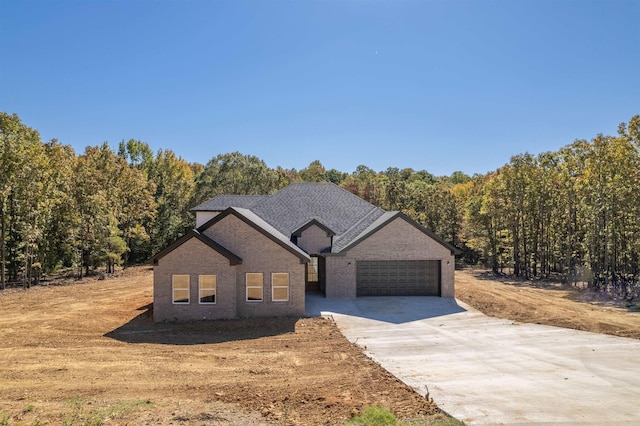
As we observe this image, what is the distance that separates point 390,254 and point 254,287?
852 centimetres

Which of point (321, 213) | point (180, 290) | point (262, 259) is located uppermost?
point (321, 213)

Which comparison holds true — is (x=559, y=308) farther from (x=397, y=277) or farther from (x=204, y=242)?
(x=204, y=242)

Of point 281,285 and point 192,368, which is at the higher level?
point 281,285

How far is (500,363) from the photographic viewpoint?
12422mm

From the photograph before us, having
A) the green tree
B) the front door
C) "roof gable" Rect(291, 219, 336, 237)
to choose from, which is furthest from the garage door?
the green tree

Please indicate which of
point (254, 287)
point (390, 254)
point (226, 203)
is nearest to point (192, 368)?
point (254, 287)

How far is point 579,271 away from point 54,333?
129ft

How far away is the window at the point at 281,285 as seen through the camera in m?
20.0

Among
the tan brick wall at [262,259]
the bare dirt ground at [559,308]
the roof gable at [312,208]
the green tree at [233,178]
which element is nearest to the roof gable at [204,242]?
the tan brick wall at [262,259]

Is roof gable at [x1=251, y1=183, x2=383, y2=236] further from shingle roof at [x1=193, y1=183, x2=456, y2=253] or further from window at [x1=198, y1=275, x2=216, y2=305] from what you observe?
window at [x1=198, y1=275, x2=216, y2=305]

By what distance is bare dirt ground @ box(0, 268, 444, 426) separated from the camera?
8766mm

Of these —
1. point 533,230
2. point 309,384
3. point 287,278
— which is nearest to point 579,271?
point 533,230

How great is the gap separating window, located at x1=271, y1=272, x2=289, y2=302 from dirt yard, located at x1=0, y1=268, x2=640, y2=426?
1687 mm

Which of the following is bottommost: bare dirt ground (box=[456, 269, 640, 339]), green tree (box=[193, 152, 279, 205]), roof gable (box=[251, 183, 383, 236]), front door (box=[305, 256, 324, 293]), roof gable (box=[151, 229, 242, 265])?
bare dirt ground (box=[456, 269, 640, 339])
